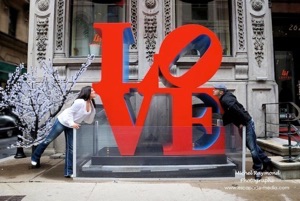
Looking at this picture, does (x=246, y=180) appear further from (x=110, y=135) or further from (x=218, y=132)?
(x=110, y=135)

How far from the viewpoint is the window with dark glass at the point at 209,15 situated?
10.3 metres

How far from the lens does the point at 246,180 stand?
6.20 meters

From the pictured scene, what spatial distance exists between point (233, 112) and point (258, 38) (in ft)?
13.5

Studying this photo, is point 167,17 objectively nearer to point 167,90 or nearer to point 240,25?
point 240,25

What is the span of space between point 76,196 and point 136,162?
1523mm

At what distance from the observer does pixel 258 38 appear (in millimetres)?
9609

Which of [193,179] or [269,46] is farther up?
[269,46]

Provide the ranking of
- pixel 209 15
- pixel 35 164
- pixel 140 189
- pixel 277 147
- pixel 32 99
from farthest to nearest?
pixel 209 15
pixel 277 147
pixel 32 99
pixel 35 164
pixel 140 189

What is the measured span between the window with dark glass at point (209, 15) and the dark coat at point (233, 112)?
13.6 ft

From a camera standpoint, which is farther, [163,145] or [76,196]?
[163,145]

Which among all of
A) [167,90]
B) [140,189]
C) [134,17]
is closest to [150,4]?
[134,17]

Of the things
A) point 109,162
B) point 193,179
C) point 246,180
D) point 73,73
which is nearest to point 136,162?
point 109,162

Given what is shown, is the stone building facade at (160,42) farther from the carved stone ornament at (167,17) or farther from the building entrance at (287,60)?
the building entrance at (287,60)

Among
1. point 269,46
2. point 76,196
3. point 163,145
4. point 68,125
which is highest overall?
point 269,46
